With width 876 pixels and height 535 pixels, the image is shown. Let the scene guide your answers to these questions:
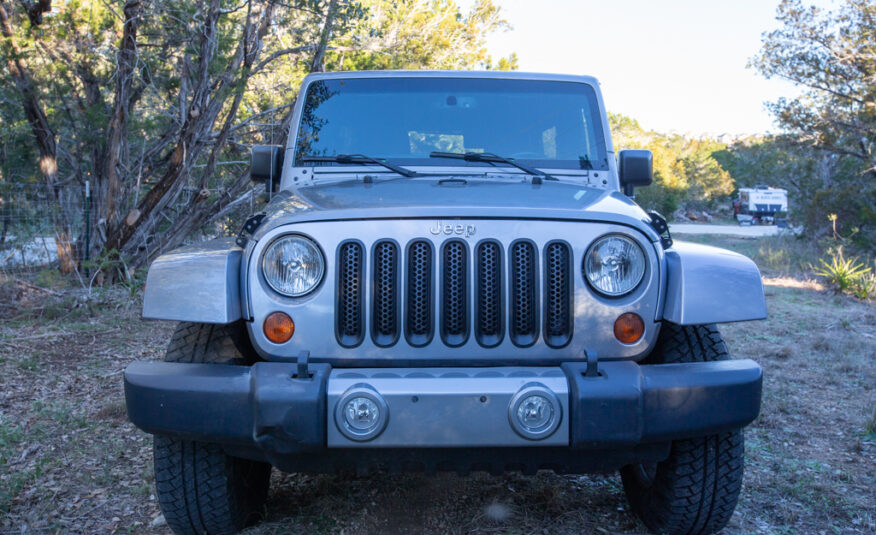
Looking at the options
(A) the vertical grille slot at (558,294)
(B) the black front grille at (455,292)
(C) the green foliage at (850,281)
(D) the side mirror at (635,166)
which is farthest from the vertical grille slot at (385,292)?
(C) the green foliage at (850,281)

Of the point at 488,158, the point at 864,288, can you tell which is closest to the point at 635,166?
the point at 488,158

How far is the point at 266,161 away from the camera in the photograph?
378cm

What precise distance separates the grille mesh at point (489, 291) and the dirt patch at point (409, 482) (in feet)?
3.02

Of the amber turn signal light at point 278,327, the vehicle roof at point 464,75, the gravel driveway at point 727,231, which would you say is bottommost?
the gravel driveway at point 727,231

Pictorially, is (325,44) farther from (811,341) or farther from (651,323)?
(651,323)

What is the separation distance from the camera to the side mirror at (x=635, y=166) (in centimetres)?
365

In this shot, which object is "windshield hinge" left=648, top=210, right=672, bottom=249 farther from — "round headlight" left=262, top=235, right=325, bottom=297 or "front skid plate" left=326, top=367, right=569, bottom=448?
"round headlight" left=262, top=235, right=325, bottom=297

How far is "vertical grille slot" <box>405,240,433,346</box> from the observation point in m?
2.49

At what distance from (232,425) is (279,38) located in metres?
8.91

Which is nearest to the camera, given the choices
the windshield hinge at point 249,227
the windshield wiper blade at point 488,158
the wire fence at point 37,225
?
the windshield hinge at point 249,227

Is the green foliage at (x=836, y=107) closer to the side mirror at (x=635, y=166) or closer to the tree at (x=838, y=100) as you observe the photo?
the tree at (x=838, y=100)

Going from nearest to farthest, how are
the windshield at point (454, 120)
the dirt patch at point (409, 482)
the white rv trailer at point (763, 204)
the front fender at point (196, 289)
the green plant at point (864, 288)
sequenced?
the front fender at point (196, 289) < the dirt patch at point (409, 482) < the windshield at point (454, 120) < the green plant at point (864, 288) < the white rv trailer at point (763, 204)

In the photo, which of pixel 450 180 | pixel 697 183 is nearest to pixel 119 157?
pixel 450 180

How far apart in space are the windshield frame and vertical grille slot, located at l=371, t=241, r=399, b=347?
0.98 m
